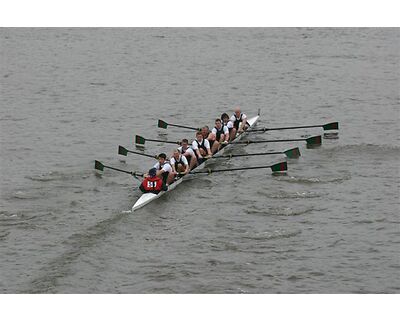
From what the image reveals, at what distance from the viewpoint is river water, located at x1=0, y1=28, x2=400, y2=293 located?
54.4ft

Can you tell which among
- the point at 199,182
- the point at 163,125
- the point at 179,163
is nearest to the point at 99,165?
the point at 179,163

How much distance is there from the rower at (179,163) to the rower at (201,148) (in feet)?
3.37

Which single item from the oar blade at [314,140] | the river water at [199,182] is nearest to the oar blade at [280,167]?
the river water at [199,182]

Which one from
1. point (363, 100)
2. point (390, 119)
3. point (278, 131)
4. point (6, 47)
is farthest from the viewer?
point (6, 47)

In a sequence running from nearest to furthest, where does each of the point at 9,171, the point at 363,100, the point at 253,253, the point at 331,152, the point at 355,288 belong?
the point at 355,288, the point at 253,253, the point at 9,171, the point at 331,152, the point at 363,100

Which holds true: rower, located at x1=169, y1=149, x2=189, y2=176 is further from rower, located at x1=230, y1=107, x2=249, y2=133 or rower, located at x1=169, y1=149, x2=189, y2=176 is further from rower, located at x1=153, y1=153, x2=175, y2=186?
rower, located at x1=230, y1=107, x2=249, y2=133

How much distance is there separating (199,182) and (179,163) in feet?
3.44

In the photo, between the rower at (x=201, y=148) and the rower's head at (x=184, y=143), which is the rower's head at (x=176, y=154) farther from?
the rower at (x=201, y=148)

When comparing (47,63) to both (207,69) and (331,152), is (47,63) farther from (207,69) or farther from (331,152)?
(331,152)

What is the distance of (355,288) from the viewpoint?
52.4ft

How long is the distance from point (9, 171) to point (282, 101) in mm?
14285

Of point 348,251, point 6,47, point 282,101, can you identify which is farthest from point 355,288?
point 6,47

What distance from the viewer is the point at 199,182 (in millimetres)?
22219

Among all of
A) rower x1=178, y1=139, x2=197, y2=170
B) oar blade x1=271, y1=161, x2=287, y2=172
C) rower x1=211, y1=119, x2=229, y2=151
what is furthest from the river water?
rower x1=211, y1=119, x2=229, y2=151
